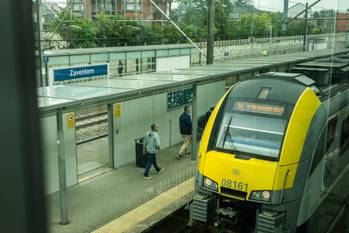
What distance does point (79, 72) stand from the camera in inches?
421

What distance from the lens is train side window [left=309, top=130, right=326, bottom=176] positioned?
5043 millimetres

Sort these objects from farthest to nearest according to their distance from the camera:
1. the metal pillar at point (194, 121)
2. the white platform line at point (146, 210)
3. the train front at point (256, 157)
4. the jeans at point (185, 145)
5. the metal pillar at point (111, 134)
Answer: the jeans at point (185, 145), the metal pillar at point (194, 121), the metal pillar at point (111, 134), the white platform line at point (146, 210), the train front at point (256, 157)

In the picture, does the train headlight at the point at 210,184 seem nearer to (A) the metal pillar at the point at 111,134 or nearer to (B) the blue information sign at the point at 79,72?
(A) the metal pillar at the point at 111,134

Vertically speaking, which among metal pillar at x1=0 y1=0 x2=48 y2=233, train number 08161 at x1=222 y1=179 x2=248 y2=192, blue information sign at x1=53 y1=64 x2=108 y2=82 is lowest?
train number 08161 at x1=222 y1=179 x2=248 y2=192

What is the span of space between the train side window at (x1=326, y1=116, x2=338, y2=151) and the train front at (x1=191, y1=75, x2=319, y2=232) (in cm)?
26

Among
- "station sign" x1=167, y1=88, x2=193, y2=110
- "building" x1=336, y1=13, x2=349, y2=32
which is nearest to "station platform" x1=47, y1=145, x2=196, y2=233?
"station sign" x1=167, y1=88, x2=193, y2=110

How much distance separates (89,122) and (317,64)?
538 centimetres

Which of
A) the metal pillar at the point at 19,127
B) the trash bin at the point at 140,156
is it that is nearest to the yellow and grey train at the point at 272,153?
the trash bin at the point at 140,156

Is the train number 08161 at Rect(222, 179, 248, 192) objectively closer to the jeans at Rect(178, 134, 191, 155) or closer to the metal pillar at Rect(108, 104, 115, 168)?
the metal pillar at Rect(108, 104, 115, 168)

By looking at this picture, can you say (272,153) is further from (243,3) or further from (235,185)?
(243,3)

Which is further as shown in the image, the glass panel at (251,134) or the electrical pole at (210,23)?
the electrical pole at (210,23)

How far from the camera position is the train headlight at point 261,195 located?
496 centimetres

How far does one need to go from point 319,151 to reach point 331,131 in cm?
30

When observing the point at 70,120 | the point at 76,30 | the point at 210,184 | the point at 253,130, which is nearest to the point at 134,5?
the point at 76,30
